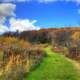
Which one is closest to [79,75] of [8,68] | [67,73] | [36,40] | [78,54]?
[67,73]

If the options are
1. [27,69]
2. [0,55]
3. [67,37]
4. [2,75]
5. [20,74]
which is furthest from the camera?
[67,37]

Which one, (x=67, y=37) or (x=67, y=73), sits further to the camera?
(x=67, y=37)

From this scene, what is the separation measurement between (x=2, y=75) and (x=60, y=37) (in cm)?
4412

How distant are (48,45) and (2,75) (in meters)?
38.1

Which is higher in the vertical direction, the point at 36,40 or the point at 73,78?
the point at 36,40

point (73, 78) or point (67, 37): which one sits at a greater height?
Result: point (67, 37)

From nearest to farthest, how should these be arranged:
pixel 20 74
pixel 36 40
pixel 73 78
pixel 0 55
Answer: pixel 20 74 < pixel 73 78 < pixel 0 55 < pixel 36 40

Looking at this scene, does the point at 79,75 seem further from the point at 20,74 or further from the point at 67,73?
the point at 20,74

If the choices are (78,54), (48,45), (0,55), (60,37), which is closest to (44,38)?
(48,45)

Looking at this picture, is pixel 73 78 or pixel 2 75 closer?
pixel 2 75

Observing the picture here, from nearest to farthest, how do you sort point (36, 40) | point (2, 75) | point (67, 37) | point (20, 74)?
point (2, 75) < point (20, 74) < point (36, 40) < point (67, 37)

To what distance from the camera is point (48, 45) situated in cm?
5366

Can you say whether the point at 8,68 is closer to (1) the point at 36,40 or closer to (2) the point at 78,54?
(2) the point at 78,54

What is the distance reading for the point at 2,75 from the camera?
1563 cm
